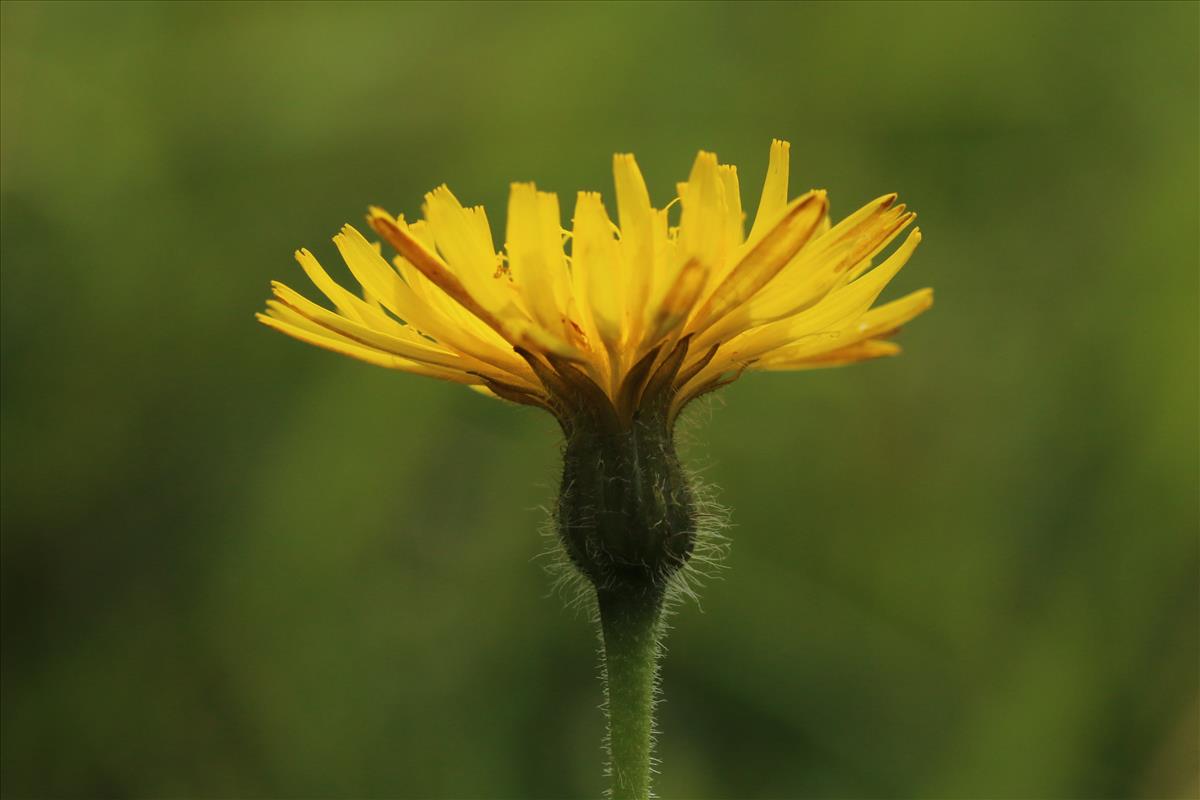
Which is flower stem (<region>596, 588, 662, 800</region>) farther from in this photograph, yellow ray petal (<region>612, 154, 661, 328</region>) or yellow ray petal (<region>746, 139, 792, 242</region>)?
yellow ray petal (<region>746, 139, 792, 242</region>)

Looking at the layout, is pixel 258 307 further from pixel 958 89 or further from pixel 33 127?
pixel 958 89

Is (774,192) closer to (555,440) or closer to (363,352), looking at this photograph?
(363,352)

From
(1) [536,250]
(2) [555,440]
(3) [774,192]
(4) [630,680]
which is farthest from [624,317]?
(2) [555,440]

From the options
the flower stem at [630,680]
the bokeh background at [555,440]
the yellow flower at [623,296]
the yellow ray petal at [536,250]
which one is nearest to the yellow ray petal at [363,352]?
the yellow flower at [623,296]

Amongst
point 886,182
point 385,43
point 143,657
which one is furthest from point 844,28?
point 143,657

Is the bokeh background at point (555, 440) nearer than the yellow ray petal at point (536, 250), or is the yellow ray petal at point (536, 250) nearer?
the yellow ray petal at point (536, 250)

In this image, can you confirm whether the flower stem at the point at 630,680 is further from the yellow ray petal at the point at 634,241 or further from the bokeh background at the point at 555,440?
the bokeh background at the point at 555,440

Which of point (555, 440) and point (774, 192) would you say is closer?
point (774, 192)
